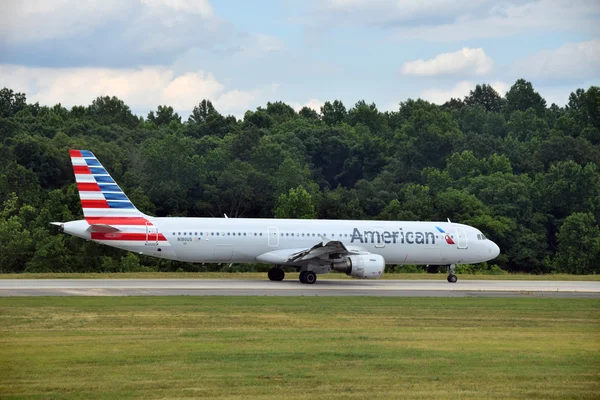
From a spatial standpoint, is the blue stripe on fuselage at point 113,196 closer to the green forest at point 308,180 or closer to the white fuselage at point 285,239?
the white fuselage at point 285,239

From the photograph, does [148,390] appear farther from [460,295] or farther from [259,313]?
[460,295]

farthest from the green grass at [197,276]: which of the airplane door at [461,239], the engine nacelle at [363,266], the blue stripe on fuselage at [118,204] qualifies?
the engine nacelle at [363,266]

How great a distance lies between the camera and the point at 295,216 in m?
66.8

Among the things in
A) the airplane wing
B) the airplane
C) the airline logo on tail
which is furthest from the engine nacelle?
the airline logo on tail

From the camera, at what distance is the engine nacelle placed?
121ft

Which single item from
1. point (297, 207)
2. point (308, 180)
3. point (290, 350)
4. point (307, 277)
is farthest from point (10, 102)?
point (290, 350)

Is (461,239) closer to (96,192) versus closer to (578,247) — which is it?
(96,192)

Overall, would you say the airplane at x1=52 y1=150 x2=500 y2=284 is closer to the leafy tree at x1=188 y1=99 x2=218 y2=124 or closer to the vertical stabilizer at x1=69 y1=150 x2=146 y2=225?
the vertical stabilizer at x1=69 y1=150 x2=146 y2=225

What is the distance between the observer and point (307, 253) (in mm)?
37906

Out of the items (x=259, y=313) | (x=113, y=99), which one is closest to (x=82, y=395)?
(x=259, y=313)

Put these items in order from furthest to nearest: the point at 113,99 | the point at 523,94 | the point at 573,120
Result: the point at 523,94
the point at 113,99
the point at 573,120

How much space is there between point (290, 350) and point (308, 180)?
67.4 m

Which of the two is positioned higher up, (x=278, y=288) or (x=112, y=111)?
(x=112, y=111)

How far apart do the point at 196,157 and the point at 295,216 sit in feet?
54.9
